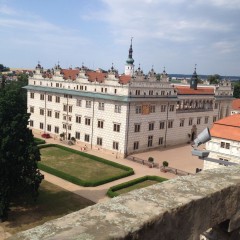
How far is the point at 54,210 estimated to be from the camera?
26797 mm

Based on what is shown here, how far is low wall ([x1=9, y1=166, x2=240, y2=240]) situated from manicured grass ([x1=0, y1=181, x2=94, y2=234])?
2053cm

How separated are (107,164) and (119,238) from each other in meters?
39.2

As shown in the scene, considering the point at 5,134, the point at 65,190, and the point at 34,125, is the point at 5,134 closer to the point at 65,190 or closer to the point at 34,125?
the point at 65,190

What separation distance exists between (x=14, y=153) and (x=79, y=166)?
15.9 m

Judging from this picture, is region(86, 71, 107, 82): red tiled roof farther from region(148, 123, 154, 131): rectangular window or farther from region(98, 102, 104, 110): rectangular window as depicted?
region(148, 123, 154, 131): rectangular window

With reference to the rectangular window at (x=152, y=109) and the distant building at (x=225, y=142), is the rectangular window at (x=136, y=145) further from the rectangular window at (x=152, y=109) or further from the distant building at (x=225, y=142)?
the distant building at (x=225, y=142)

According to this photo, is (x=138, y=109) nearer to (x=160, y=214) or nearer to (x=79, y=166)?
(x=79, y=166)

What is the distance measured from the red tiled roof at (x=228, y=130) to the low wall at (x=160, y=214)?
30.1 meters

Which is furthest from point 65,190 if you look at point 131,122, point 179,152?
point 179,152

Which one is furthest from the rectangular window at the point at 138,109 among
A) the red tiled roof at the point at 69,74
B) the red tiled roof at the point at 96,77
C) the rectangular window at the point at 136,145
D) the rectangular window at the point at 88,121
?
the red tiled roof at the point at 69,74

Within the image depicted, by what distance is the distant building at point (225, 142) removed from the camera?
33.7 meters

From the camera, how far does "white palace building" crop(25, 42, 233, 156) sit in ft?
154

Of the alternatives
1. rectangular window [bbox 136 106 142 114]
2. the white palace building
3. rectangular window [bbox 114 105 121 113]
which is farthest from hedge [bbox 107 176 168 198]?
rectangular window [bbox 114 105 121 113]

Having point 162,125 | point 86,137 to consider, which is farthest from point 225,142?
point 86,137
